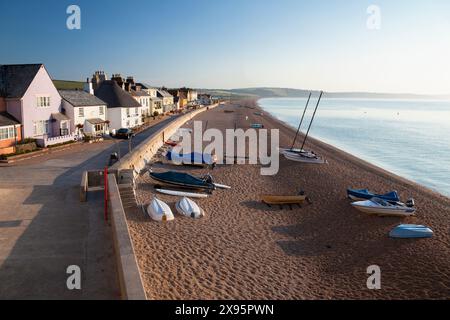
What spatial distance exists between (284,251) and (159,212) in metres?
5.06

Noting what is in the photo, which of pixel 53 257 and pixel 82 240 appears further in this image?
pixel 82 240

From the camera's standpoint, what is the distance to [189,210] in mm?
15047

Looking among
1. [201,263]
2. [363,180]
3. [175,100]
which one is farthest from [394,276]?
[175,100]

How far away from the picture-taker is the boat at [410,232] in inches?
549

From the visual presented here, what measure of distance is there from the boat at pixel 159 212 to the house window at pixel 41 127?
16511 millimetres

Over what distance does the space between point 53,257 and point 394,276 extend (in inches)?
393

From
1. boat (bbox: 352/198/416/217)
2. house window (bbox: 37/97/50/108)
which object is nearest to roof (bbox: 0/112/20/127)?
house window (bbox: 37/97/50/108)

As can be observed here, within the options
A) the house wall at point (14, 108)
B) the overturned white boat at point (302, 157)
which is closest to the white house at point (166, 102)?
the house wall at point (14, 108)

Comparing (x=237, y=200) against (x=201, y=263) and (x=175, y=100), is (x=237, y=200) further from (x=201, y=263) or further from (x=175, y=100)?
(x=175, y=100)

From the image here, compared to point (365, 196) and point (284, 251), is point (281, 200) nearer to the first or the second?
point (365, 196)

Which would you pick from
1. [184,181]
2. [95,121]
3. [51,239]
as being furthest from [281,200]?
[95,121]

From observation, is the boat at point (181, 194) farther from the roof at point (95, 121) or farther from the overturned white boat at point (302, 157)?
the roof at point (95, 121)

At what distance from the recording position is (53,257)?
31.3 feet

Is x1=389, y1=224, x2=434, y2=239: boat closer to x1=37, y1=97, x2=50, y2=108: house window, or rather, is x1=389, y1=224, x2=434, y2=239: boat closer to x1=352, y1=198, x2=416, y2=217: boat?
x1=352, y1=198, x2=416, y2=217: boat
